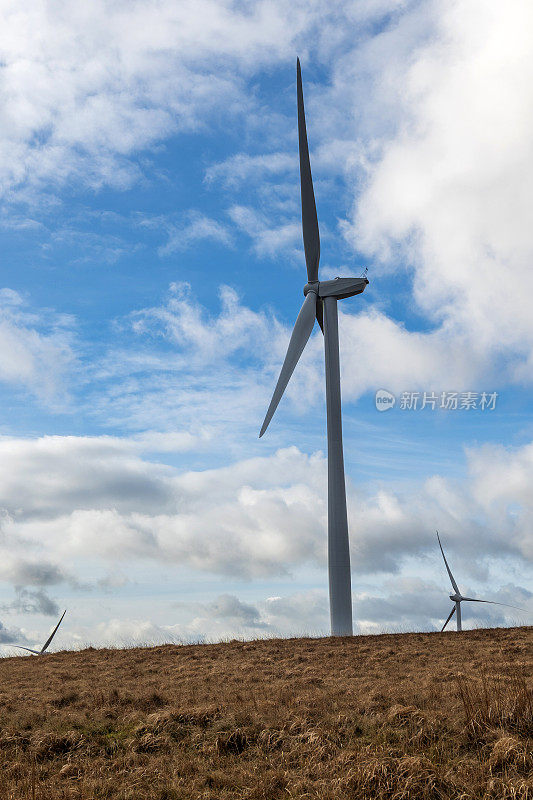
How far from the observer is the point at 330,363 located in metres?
37.9

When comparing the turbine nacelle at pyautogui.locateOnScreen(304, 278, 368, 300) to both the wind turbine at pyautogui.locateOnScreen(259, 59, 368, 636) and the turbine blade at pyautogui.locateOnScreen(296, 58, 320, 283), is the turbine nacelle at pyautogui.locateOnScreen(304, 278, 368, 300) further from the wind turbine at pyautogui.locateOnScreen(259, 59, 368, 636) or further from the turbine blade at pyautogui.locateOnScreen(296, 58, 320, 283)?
the turbine blade at pyautogui.locateOnScreen(296, 58, 320, 283)

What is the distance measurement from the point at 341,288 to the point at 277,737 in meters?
32.3

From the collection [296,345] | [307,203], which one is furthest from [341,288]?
[307,203]

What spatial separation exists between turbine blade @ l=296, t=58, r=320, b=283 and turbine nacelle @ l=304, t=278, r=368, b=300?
4.36ft

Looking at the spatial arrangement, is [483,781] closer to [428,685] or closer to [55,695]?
[428,685]

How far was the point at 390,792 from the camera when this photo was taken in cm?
889

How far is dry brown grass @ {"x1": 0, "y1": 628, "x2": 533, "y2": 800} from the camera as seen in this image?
30.6 ft

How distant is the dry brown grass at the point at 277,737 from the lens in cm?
931

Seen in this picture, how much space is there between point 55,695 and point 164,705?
4004 mm

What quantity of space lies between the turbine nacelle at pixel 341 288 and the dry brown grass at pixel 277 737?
25897mm

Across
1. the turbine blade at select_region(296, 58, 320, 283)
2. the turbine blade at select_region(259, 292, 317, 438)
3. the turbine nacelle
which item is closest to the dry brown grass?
the turbine blade at select_region(259, 292, 317, 438)

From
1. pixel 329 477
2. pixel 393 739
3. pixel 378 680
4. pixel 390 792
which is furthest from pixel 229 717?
pixel 329 477

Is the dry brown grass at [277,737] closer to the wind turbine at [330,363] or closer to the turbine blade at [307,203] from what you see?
the wind turbine at [330,363]

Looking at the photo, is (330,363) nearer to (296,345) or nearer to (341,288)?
(296,345)
